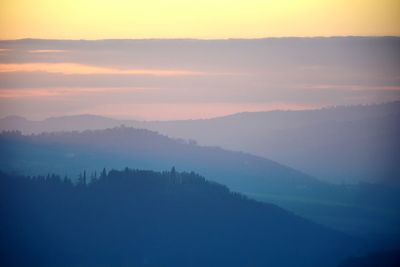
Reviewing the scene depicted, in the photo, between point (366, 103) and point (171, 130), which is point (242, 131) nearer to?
point (171, 130)

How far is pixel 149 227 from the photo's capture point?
326 inches

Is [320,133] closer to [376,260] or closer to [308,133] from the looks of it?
[308,133]

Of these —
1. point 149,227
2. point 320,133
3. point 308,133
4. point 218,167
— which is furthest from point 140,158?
point 320,133

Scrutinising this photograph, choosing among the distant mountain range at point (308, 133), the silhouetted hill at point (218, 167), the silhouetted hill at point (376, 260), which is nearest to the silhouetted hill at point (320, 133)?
the distant mountain range at point (308, 133)

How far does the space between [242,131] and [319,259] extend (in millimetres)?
1643

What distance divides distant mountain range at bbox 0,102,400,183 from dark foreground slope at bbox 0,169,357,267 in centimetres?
53

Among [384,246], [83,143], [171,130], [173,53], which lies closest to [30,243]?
[83,143]

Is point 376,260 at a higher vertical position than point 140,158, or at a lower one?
lower

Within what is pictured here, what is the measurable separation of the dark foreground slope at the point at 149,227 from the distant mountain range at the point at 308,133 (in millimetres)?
534

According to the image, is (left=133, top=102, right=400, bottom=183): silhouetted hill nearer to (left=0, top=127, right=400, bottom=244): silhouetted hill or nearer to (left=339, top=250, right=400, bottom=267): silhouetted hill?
(left=0, top=127, right=400, bottom=244): silhouetted hill

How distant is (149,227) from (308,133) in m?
2.10

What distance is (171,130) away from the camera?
323 inches

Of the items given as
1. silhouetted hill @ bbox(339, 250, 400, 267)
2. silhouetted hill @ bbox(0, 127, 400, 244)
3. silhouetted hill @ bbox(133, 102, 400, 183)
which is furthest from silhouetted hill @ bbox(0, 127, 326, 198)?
silhouetted hill @ bbox(339, 250, 400, 267)

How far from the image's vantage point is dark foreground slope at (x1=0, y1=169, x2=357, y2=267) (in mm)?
8203
